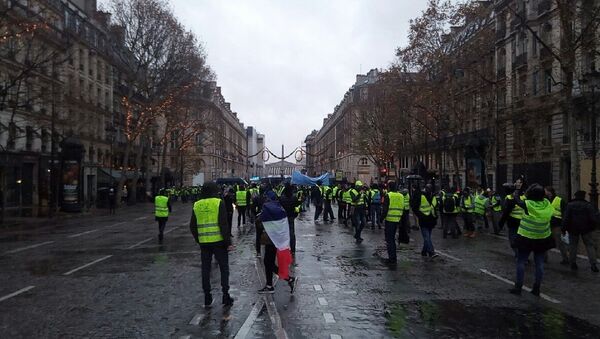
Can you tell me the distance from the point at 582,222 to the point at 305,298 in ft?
20.7

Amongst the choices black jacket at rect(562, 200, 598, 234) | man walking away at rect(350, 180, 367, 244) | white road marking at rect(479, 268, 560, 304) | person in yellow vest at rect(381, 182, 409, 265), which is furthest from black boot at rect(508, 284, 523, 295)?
man walking away at rect(350, 180, 367, 244)

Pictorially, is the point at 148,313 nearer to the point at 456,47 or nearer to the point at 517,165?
the point at 456,47

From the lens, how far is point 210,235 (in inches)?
321

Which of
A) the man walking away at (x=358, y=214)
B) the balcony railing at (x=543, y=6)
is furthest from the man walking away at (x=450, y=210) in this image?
the balcony railing at (x=543, y=6)

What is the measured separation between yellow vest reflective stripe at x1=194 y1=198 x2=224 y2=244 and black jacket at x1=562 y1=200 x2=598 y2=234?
7.48m

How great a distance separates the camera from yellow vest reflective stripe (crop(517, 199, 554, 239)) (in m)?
8.70

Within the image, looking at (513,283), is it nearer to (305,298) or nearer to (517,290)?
(517,290)

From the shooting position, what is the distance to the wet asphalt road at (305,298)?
686 cm

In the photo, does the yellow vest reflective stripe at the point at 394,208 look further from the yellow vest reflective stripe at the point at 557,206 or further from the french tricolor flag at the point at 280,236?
the french tricolor flag at the point at 280,236

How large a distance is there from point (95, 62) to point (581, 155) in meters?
43.3

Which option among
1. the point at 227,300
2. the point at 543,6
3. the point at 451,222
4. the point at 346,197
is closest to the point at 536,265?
the point at 227,300

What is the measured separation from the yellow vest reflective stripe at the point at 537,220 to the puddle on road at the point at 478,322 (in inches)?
50.5

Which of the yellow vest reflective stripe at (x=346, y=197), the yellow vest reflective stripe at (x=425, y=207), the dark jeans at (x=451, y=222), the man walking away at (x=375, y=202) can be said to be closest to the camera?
the yellow vest reflective stripe at (x=425, y=207)

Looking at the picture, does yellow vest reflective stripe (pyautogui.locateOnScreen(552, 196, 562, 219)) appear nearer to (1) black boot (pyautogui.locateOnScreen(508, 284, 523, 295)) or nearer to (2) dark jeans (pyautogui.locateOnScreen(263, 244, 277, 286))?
(1) black boot (pyautogui.locateOnScreen(508, 284, 523, 295))
